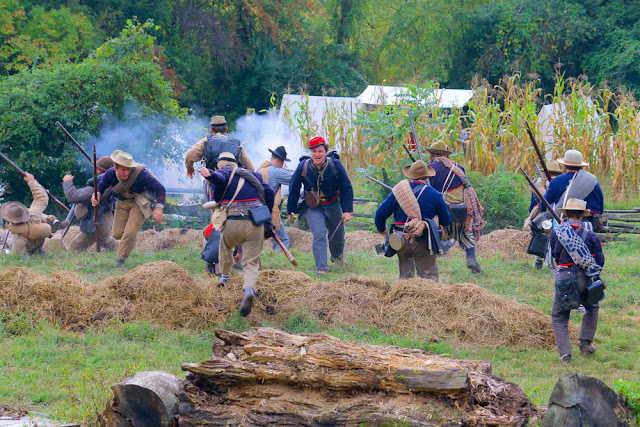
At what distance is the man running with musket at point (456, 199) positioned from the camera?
9.30 m

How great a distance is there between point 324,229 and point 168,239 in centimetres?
341

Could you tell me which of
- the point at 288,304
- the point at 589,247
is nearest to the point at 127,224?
the point at 288,304

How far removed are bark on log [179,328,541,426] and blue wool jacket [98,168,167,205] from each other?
16.7 feet

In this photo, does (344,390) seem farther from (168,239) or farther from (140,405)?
(168,239)

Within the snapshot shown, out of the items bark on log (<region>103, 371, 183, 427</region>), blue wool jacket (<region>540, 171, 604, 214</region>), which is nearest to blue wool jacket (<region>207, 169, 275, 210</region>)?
bark on log (<region>103, 371, 183, 427</region>)

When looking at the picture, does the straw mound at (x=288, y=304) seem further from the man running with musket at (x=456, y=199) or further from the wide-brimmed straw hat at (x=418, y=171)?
the man running with musket at (x=456, y=199)

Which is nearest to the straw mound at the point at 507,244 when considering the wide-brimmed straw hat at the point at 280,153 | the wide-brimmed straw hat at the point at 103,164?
the wide-brimmed straw hat at the point at 280,153

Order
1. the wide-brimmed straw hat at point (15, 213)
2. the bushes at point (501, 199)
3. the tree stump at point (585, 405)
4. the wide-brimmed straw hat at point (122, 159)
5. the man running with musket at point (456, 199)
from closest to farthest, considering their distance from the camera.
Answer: the tree stump at point (585, 405), the wide-brimmed straw hat at point (122, 159), the man running with musket at point (456, 199), the wide-brimmed straw hat at point (15, 213), the bushes at point (501, 199)

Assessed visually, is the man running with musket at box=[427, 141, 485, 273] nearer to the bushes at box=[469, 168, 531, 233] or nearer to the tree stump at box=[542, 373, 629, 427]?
the bushes at box=[469, 168, 531, 233]

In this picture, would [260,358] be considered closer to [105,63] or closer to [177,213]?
[177,213]

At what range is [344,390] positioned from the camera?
14.1ft

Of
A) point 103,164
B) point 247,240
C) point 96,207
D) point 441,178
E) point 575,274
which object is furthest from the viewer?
point 103,164

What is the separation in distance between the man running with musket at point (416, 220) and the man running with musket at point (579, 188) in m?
1.44

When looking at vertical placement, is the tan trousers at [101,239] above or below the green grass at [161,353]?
above
